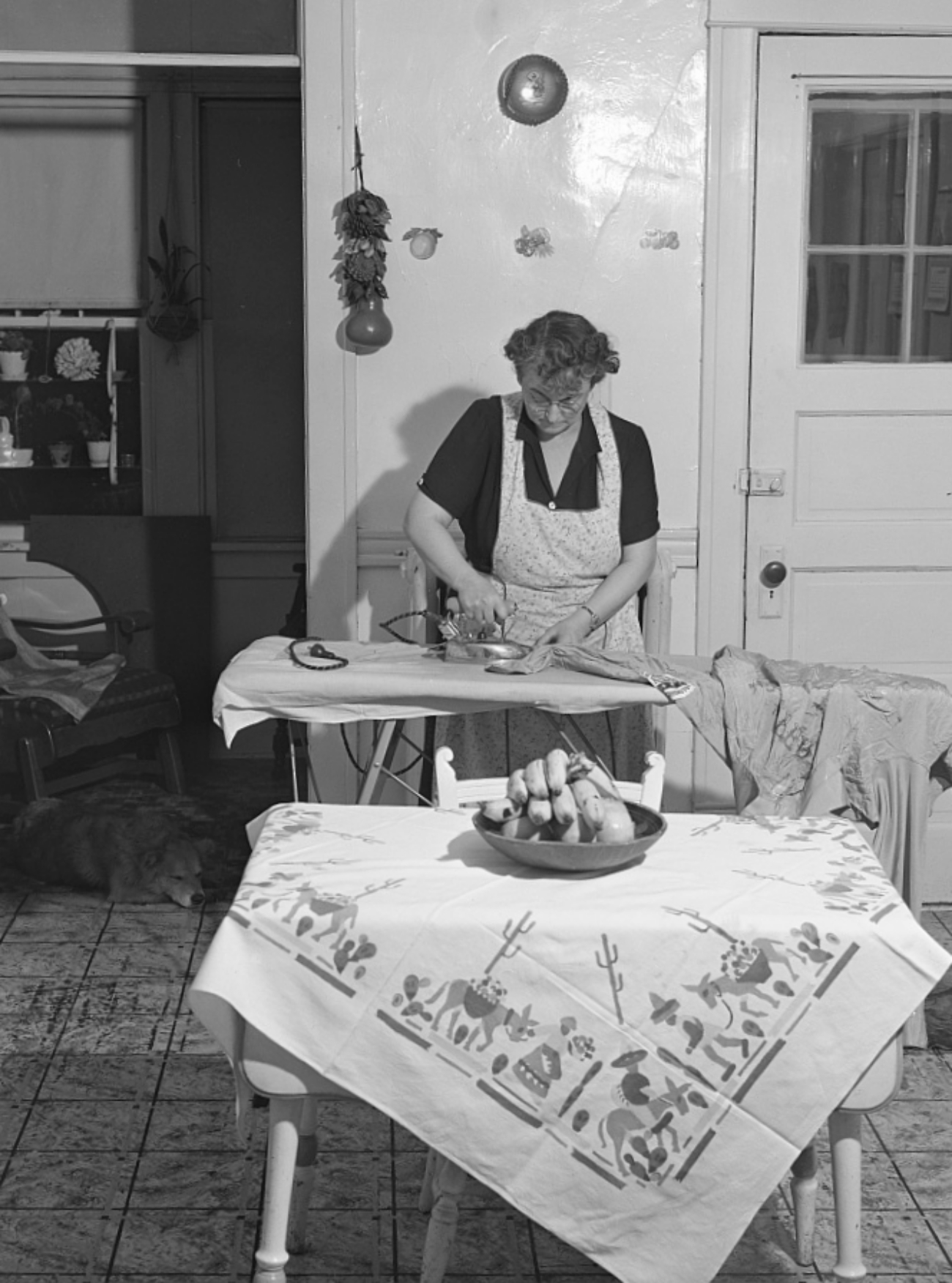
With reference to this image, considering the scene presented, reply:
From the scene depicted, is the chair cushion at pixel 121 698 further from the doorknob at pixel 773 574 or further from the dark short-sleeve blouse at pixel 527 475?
the doorknob at pixel 773 574

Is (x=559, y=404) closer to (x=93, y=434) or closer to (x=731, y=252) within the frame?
(x=731, y=252)

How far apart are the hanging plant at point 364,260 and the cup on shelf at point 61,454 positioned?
100 cm

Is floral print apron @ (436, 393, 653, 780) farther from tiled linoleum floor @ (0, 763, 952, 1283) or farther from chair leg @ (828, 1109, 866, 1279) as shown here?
chair leg @ (828, 1109, 866, 1279)

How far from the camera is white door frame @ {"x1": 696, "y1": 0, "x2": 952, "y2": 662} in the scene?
15.9ft

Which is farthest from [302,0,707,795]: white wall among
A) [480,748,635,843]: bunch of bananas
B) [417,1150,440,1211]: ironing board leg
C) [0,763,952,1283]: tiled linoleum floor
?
[480,748,635,843]: bunch of bananas

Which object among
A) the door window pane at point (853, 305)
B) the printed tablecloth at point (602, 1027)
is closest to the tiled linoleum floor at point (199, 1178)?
the printed tablecloth at point (602, 1027)

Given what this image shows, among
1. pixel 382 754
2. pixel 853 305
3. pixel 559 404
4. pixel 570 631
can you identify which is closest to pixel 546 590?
pixel 570 631

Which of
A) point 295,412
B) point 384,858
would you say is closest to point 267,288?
point 295,412

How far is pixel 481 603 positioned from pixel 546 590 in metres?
0.30

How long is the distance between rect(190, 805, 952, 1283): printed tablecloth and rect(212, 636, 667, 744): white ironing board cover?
106cm

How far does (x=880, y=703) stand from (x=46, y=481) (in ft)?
9.20

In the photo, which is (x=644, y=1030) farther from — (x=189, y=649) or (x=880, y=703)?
(x=189, y=649)

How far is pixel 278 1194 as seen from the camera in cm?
256

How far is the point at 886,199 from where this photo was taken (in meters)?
4.96
